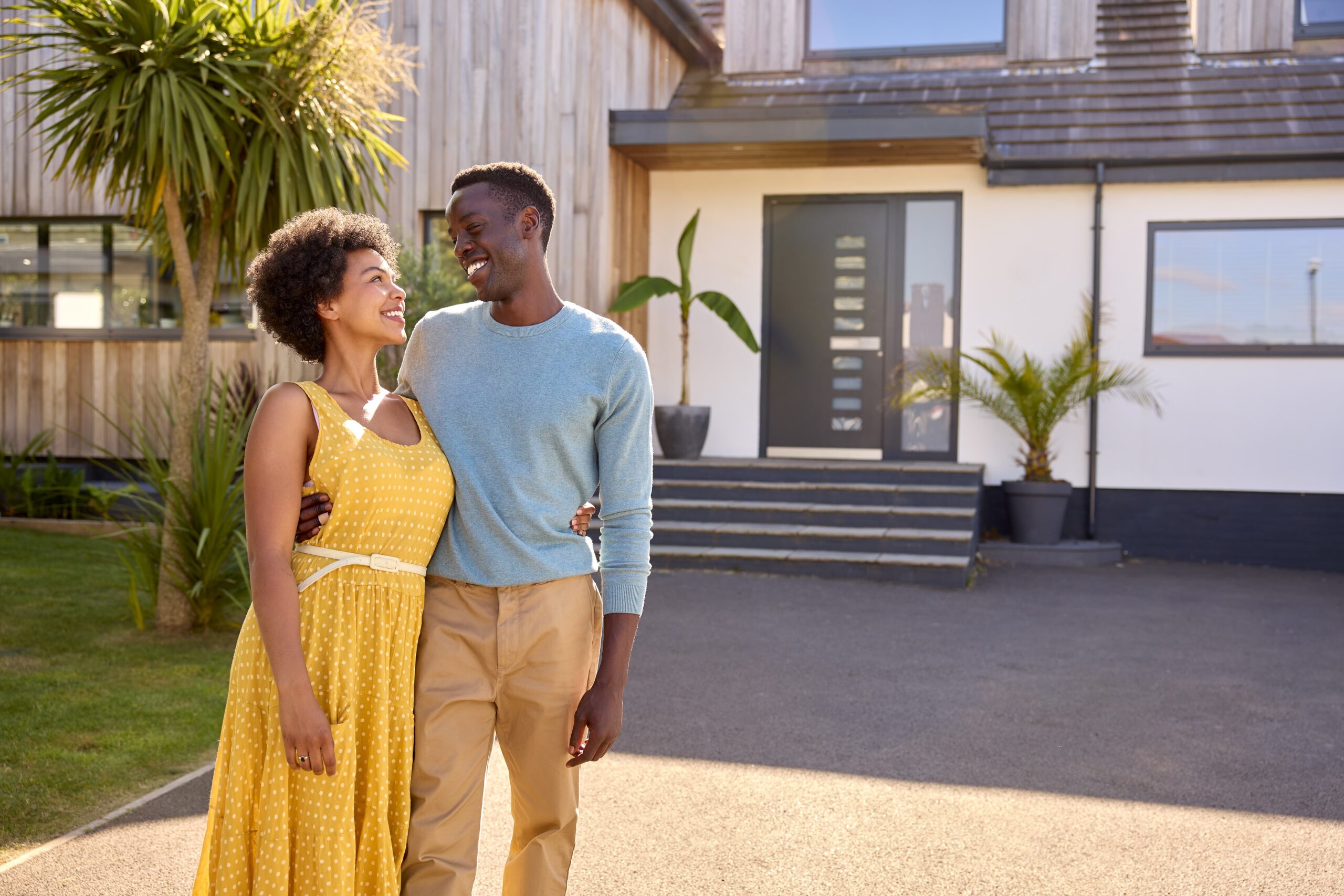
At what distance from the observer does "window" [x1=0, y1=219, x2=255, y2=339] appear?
12211 millimetres

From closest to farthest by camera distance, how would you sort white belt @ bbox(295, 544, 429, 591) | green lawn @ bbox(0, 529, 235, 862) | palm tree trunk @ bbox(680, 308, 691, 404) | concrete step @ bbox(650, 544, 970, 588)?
white belt @ bbox(295, 544, 429, 591)
green lawn @ bbox(0, 529, 235, 862)
concrete step @ bbox(650, 544, 970, 588)
palm tree trunk @ bbox(680, 308, 691, 404)

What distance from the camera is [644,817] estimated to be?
3.95 meters

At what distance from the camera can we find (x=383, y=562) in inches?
90.4

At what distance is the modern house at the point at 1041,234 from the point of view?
417 inches

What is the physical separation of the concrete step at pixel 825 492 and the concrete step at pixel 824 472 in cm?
6

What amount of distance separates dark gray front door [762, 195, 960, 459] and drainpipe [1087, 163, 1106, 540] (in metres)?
1.22

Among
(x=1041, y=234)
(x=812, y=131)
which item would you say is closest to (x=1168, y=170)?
(x=1041, y=234)

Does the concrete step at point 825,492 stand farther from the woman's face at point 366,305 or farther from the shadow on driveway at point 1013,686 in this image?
the woman's face at point 366,305

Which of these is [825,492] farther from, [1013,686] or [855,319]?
[1013,686]

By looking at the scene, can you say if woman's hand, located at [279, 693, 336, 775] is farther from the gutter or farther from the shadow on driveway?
the gutter

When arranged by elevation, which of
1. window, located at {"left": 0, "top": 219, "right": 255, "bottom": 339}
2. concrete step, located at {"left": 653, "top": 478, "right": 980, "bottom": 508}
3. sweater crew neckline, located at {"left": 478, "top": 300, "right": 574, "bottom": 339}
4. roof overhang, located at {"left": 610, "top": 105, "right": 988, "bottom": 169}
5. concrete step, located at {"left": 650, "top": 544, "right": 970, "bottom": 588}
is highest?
roof overhang, located at {"left": 610, "top": 105, "right": 988, "bottom": 169}

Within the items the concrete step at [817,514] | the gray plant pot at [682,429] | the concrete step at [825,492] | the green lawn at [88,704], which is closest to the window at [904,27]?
the gray plant pot at [682,429]

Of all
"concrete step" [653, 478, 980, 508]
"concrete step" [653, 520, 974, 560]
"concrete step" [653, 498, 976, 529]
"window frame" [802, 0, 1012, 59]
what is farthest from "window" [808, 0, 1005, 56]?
"concrete step" [653, 520, 974, 560]

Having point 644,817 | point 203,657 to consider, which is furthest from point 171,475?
point 644,817
